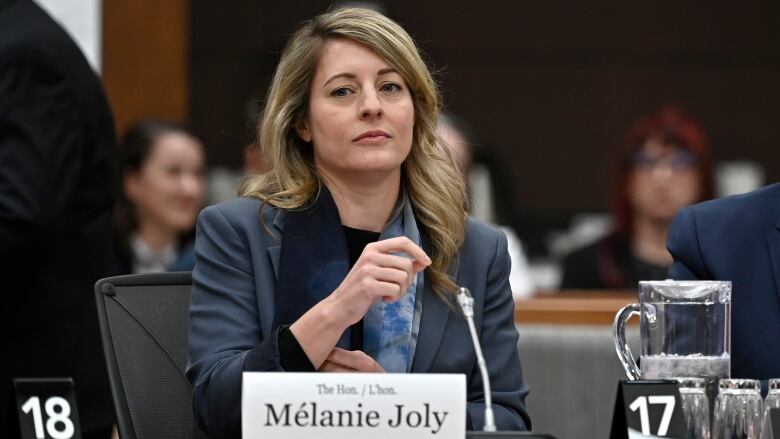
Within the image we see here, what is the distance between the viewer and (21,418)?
6.66 ft

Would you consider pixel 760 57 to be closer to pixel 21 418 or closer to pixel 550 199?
pixel 550 199

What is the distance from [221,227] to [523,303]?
5.50ft

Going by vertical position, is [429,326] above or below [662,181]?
below

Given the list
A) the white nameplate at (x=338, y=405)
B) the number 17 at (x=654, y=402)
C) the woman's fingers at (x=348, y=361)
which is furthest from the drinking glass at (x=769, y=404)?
the woman's fingers at (x=348, y=361)

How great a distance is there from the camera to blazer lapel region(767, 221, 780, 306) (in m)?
2.55

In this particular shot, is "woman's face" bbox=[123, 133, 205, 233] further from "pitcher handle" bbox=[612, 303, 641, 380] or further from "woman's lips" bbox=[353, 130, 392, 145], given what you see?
"pitcher handle" bbox=[612, 303, 641, 380]

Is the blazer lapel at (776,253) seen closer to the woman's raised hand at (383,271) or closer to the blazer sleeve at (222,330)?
the woman's raised hand at (383,271)

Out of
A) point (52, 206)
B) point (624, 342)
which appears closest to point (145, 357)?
point (52, 206)

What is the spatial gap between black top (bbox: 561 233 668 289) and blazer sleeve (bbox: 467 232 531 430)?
259cm

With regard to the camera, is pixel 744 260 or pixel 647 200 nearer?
pixel 744 260

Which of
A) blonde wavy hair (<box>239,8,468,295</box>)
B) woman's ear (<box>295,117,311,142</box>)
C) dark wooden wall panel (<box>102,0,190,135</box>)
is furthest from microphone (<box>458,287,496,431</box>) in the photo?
dark wooden wall panel (<box>102,0,190,135</box>)

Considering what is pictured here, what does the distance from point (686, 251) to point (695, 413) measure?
2.20 feet

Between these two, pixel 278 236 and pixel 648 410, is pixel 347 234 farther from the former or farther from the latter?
pixel 648 410

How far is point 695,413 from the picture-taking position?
1986mm
